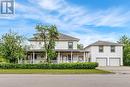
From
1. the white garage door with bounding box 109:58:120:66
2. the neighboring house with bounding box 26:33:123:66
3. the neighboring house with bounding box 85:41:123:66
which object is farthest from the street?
the white garage door with bounding box 109:58:120:66

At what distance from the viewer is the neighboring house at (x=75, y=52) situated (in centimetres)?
5341

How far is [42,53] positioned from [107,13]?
65.7 ft

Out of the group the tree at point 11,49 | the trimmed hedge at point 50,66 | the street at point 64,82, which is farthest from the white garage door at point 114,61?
the street at point 64,82

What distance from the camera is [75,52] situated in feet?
179

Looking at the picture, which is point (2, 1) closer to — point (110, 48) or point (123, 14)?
point (123, 14)

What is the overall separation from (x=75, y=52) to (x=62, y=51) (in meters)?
2.61

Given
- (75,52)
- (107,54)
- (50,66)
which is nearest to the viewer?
(50,66)

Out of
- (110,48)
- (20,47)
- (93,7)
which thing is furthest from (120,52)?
(93,7)

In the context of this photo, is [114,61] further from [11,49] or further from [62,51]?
[11,49]

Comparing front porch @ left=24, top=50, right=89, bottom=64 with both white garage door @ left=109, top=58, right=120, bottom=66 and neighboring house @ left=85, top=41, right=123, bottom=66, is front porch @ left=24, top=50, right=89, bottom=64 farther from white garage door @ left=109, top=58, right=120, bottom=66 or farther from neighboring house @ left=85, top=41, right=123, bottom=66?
white garage door @ left=109, top=58, right=120, bottom=66

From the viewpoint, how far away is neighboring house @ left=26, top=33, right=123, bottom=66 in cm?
A: 5341

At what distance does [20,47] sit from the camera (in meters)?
47.5

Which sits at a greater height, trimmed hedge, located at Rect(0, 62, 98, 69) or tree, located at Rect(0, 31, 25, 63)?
tree, located at Rect(0, 31, 25, 63)

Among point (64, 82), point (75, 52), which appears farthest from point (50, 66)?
point (64, 82)
